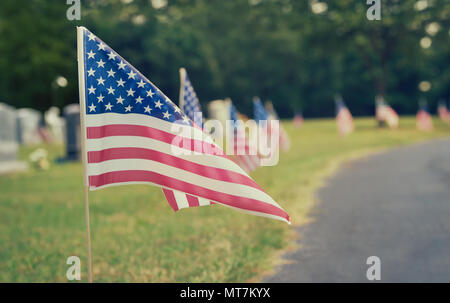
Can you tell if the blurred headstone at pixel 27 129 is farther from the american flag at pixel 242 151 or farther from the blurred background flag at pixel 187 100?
the blurred background flag at pixel 187 100

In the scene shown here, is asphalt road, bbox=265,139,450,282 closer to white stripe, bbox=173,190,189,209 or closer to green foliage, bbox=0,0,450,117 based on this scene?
white stripe, bbox=173,190,189,209

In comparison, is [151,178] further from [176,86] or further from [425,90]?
[425,90]

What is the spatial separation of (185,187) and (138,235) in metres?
4.08

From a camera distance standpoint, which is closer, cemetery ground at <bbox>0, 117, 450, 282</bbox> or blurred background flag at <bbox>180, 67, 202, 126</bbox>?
cemetery ground at <bbox>0, 117, 450, 282</bbox>

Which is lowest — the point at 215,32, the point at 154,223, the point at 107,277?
the point at 107,277

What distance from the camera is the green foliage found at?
45531mm

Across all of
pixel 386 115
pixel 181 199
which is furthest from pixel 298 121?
pixel 181 199

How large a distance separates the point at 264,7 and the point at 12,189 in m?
62.4

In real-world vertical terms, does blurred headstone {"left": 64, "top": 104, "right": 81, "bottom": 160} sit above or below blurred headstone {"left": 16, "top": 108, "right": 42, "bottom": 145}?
below

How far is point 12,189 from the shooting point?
45.9 ft

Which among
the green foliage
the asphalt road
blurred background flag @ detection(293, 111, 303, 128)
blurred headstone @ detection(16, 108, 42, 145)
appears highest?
the green foliage

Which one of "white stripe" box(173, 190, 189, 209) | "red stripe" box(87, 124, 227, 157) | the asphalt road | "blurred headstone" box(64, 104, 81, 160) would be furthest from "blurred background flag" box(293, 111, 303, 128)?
"red stripe" box(87, 124, 227, 157)

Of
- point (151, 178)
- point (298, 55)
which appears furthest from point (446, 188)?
point (298, 55)

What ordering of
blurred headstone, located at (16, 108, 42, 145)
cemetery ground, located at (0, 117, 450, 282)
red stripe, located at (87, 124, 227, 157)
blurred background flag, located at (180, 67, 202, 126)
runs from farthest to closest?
blurred headstone, located at (16, 108, 42, 145), blurred background flag, located at (180, 67, 202, 126), cemetery ground, located at (0, 117, 450, 282), red stripe, located at (87, 124, 227, 157)
